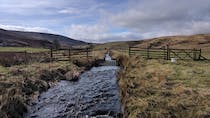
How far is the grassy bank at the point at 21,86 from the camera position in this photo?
1617 cm

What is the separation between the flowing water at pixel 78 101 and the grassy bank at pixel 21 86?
60cm

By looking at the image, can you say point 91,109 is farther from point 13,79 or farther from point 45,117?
point 13,79

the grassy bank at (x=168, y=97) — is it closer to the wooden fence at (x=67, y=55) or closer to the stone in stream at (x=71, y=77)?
the stone in stream at (x=71, y=77)

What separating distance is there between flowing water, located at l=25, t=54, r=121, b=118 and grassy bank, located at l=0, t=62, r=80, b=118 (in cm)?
60

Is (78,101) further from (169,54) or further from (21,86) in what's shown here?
(169,54)

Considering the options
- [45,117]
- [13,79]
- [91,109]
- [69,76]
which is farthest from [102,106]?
[69,76]

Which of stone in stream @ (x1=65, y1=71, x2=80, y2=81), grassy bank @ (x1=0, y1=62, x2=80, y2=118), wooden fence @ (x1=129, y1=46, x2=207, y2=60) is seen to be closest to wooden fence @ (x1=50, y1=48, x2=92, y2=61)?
wooden fence @ (x1=129, y1=46, x2=207, y2=60)

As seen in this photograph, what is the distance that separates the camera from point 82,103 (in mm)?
19125

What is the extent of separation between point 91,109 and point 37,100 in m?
4.55

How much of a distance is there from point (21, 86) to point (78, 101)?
4.49 meters

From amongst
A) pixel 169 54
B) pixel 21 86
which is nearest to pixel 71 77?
pixel 21 86

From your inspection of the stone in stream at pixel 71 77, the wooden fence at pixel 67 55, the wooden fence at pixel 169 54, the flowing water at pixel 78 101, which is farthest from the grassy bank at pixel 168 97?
the wooden fence at pixel 67 55

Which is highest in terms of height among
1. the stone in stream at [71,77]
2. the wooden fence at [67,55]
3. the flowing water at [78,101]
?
the wooden fence at [67,55]

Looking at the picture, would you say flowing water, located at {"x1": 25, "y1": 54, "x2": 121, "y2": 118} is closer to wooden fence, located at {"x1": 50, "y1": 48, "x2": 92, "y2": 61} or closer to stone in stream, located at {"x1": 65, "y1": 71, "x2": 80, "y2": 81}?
stone in stream, located at {"x1": 65, "y1": 71, "x2": 80, "y2": 81}
